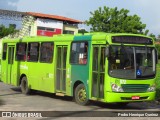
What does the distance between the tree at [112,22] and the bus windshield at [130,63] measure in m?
52.7

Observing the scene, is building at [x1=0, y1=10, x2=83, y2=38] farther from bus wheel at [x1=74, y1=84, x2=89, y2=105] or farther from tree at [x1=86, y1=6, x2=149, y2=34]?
bus wheel at [x1=74, y1=84, x2=89, y2=105]

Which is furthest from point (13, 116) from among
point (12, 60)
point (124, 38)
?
point (12, 60)

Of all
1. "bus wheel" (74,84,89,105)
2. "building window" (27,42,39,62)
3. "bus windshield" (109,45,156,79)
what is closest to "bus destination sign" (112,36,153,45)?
"bus windshield" (109,45,156,79)

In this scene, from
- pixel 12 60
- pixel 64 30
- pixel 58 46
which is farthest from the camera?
pixel 64 30

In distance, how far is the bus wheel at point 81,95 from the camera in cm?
1478

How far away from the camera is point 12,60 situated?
20.6 meters

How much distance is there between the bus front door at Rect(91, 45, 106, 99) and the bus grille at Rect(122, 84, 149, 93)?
2.58 ft

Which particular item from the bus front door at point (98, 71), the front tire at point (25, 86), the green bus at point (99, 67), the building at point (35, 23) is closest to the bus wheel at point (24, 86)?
the front tire at point (25, 86)

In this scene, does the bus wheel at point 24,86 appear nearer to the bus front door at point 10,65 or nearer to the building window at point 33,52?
the building window at point 33,52

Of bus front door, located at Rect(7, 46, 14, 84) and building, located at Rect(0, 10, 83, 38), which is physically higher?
building, located at Rect(0, 10, 83, 38)

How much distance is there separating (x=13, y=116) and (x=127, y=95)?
13.1ft

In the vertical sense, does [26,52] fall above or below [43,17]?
below

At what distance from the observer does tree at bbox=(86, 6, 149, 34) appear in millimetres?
67438

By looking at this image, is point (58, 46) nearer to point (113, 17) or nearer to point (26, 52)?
point (26, 52)
